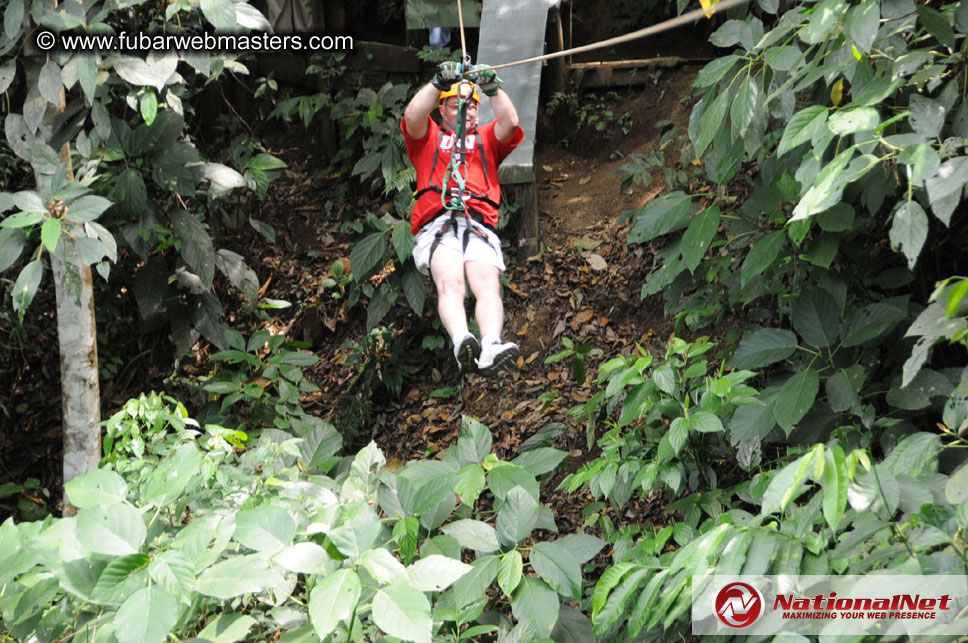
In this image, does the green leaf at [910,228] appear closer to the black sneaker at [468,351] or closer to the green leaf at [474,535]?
the green leaf at [474,535]

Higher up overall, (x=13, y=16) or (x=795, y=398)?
(x=13, y=16)

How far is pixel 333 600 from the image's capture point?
1.53 metres

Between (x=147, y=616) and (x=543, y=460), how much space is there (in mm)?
1571

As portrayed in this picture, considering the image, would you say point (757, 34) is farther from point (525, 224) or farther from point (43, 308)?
point (43, 308)

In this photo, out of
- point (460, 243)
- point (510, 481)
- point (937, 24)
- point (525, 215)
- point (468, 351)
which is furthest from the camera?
point (525, 215)

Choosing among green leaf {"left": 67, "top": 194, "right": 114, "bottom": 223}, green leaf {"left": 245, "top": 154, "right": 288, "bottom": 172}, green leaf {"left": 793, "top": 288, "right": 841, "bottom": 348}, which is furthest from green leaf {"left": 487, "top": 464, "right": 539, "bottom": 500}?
green leaf {"left": 245, "top": 154, "right": 288, "bottom": 172}

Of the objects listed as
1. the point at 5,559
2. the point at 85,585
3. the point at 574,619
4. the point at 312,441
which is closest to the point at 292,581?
the point at 85,585

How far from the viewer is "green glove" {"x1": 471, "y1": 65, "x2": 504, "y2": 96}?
10.6ft

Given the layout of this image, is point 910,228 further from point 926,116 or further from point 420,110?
point 420,110

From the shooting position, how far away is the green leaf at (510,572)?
226 cm

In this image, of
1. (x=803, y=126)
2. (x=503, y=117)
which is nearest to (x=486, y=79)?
(x=503, y=117)

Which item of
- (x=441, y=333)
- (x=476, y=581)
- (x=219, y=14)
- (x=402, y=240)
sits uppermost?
(x=219, y=14)

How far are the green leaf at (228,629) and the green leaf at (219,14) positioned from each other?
222 centimetres

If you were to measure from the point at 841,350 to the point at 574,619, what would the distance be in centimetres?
139
